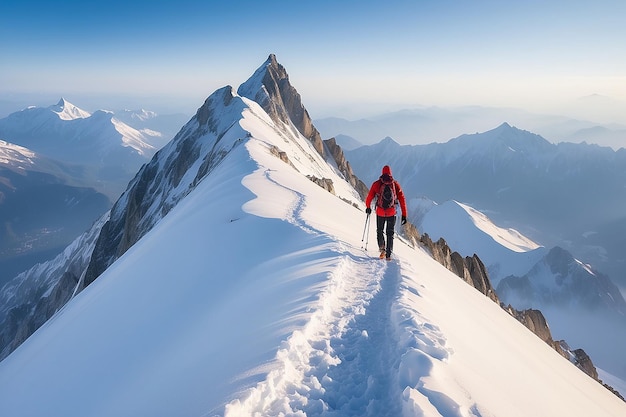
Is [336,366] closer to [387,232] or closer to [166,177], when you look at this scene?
[387,232]

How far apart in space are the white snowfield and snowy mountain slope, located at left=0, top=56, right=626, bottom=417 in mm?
34

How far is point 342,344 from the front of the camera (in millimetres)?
6684

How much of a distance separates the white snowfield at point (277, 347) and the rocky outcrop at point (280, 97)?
2779 inches

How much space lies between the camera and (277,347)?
20.0ft

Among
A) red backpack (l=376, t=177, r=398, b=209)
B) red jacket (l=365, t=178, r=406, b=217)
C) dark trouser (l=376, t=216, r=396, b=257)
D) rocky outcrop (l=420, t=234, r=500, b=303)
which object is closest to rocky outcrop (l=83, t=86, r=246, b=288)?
rocky outcrop (l=420, t=234, r=500, b=303)

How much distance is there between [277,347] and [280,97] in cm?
8745

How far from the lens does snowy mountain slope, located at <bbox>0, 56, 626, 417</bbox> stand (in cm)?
537

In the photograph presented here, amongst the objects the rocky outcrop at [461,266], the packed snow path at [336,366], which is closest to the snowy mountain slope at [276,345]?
the packed snow path at [336,366]

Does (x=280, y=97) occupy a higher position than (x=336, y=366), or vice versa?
(x=280, y=97)

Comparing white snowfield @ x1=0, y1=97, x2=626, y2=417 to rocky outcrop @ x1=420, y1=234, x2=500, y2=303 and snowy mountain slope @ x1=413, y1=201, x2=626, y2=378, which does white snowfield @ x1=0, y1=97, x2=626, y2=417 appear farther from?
snowy mountain slope @ x1=413, y1=201, x2=626, y2=378

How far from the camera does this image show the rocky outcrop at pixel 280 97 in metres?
83.1

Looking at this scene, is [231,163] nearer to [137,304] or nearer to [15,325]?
[137,304]

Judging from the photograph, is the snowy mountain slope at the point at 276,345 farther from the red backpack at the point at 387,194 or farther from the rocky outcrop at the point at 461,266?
the rocky outcrop at the point at 461,266

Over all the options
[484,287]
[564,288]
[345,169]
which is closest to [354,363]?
[484,287]
